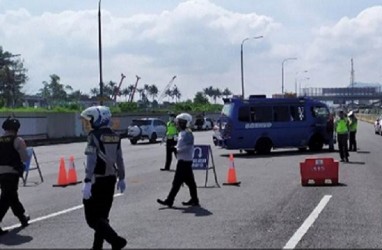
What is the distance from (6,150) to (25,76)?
12041cm

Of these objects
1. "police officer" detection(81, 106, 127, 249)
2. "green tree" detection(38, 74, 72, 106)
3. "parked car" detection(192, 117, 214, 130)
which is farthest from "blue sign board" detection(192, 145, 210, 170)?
"green tree" detection(38, 74, 72, 106)

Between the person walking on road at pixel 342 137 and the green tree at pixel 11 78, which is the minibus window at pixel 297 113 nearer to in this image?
the person walking on road at pixel 342 137

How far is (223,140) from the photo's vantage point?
28844 mm

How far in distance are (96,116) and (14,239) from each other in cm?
288

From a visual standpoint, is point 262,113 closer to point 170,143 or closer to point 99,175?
point 170,143

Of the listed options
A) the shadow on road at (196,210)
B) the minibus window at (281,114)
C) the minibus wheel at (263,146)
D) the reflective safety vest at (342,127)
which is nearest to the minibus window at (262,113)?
the minibus window at (281,114)

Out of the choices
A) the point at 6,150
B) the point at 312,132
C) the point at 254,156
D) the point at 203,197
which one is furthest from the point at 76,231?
the point at 312,132

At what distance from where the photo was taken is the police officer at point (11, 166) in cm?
1066

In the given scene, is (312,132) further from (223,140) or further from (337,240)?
(337,240)

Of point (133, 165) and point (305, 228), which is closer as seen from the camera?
point (305, 228)

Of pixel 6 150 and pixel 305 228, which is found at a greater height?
pixel 6 150

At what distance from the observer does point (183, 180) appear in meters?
13.0

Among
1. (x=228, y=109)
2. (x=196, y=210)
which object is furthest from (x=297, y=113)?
(x=196, y=210)

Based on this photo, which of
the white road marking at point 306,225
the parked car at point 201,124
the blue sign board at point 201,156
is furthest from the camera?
the parked car at point 201,124
